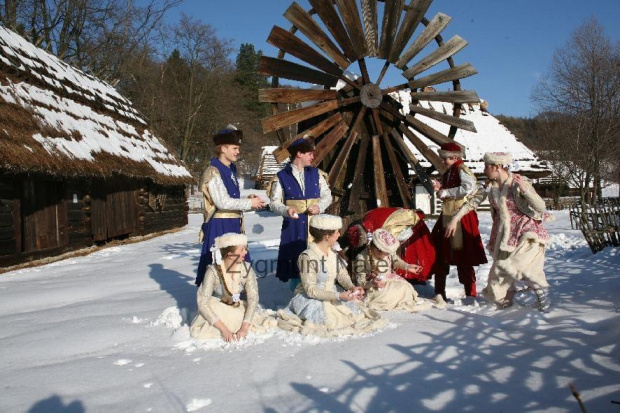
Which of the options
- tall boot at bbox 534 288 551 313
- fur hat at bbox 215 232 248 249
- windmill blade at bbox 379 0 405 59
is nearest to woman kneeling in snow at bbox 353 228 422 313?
tall boot at bbox 534 288 551 313

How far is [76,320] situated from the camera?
374cm

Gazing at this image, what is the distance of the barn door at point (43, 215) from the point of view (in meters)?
7.19

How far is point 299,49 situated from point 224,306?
10.3 ft

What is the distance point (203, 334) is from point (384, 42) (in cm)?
389

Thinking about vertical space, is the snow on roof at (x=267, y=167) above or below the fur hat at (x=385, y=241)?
above

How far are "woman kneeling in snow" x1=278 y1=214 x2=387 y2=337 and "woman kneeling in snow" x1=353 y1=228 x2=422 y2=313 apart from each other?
1.25 ft

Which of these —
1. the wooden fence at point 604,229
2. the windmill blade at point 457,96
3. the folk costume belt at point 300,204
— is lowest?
the wooden fence at point 604,229

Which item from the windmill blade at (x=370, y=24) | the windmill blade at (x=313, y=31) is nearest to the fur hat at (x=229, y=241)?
the windmill blade at (x=313, y=31)

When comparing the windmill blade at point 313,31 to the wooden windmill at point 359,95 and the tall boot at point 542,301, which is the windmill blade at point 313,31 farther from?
the tall boot at point 542,301

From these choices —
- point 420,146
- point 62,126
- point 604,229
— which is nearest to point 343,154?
point 420,146

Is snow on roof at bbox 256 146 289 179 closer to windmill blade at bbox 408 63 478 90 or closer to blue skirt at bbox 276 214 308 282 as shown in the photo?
windmill blade at bbox 408 63 478 90

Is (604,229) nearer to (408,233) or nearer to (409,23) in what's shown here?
(408,233)

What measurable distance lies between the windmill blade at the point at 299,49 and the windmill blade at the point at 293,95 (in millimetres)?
247

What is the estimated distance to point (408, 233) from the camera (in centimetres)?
419
